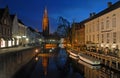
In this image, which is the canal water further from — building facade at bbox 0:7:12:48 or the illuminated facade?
building facade at bbox 0:7:12:48

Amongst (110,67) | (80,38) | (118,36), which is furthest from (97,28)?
(80,38)

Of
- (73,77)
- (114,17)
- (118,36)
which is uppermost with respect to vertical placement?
(114,17)

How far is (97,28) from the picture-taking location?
57.2 m

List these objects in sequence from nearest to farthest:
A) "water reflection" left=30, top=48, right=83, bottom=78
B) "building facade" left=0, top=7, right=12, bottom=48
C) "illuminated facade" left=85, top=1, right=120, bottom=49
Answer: "water reflection" left=30, top=48, right=83, bottom=78, "illuminated facade" left=85, top=1, right=120, bottom=49, "building facade" left=0, top=7, right=12, bottom=48

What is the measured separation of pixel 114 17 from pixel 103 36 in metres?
7.36

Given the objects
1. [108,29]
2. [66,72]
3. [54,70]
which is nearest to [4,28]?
[54,70]

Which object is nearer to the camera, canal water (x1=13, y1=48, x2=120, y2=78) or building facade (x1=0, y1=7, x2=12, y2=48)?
canal water (x1=13, y1=48, x2=120, y2=78)

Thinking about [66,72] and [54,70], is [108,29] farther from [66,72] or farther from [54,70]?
[54,70]

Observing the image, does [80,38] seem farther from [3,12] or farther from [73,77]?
[73,77]

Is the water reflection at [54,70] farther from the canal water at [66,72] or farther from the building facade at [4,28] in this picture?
the building facade at [4,28]

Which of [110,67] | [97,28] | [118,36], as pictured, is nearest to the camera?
[110,67]

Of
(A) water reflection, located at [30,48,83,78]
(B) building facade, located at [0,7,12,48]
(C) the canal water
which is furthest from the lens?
(B) building facade, located at [0,7,12,48]

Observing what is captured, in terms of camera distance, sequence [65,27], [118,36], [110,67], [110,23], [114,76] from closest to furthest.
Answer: [114,76]
[110,67]
[118,36]
[110,23]
[65,27]

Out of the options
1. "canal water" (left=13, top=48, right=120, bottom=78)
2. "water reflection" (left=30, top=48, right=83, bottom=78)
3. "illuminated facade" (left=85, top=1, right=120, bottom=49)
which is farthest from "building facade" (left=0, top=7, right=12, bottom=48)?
"illuminated facade" (left=85, top=1, right=120, bottom=49)
